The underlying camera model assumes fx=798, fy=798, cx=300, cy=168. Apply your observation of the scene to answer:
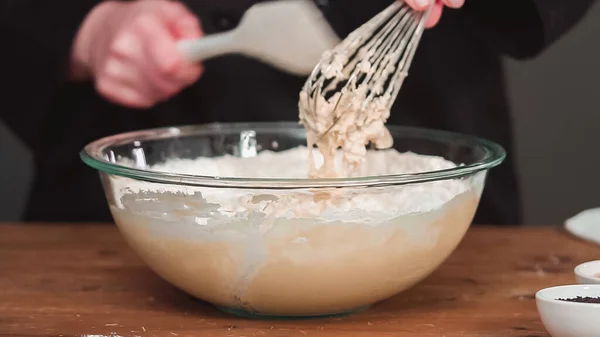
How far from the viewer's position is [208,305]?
2.87 feet

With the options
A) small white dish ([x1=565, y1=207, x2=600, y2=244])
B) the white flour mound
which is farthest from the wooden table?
the white flour mound

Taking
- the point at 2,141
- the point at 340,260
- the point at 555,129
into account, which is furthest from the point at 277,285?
the point at 2,141

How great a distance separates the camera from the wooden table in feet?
2.59

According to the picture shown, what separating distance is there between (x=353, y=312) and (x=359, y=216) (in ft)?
0.46

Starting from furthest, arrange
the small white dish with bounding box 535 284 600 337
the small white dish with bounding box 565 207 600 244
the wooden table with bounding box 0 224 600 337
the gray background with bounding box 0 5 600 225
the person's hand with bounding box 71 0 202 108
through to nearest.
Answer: the gray background with bounding box 0 5 600 225 < the person's hand with bounding box 71 0 202 108 < the small white dish with bounding box 565 207 600 244 < the wooden table with bounding box 0 224 600 337 < the small white dish with bounding box 535 284 600 337

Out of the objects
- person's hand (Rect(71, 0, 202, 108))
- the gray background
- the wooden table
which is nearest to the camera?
the wooden table

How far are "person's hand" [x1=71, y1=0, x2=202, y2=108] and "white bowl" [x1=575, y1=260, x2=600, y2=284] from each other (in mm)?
697

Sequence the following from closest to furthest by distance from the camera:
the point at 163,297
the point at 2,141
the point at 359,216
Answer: the point at 359,216, the point at 163,297, the point at 2,141

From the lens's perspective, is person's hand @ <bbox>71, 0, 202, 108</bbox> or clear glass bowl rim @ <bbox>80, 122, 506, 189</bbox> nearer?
clear glass bowl rim @ <bbox>80, 122, 506, 189</bbox>

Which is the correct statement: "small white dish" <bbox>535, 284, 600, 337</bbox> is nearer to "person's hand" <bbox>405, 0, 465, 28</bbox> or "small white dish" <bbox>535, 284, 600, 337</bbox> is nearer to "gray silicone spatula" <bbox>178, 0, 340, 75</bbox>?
"person's hand" <bbox>405, 0, 465, 28</bbox>

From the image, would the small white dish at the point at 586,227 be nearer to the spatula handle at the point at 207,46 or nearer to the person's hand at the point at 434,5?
the person's hand at the point at 434,5

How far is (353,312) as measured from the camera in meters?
0.84

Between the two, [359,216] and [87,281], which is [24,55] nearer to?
[87,281]

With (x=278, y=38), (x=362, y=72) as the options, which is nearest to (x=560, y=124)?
(x=278, y=38)
